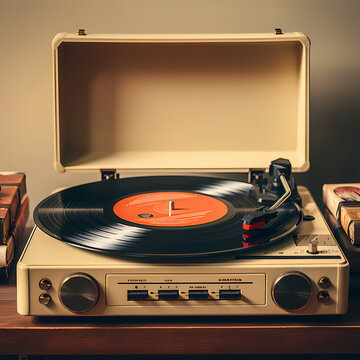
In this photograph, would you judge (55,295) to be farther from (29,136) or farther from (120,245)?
(29,136)

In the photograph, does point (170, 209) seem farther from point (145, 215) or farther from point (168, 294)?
point (168, 294)

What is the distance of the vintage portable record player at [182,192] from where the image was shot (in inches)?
43.3

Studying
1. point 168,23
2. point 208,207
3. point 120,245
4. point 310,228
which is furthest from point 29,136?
point 310,228

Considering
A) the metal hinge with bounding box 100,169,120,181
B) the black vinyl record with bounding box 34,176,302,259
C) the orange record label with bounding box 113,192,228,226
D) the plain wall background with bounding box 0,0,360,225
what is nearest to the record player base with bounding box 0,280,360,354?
the black vinyl record with bounding box 34,176,302,259

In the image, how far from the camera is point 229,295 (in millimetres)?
1100

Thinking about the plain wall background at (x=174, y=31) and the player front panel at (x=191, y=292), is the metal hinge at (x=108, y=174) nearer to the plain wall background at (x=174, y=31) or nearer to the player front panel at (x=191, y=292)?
the plain wall background at (x=174, y=31)

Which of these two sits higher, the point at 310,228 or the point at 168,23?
the point at 168,23

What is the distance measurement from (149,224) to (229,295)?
0.28 meters

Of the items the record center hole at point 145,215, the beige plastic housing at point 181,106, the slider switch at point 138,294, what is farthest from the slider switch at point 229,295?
the beige plastic housing at point 181,106

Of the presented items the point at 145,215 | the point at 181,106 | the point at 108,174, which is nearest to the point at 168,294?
the point at 145,215

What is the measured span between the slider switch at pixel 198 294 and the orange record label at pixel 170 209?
0.22 meters

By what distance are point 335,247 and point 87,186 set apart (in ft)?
2.26

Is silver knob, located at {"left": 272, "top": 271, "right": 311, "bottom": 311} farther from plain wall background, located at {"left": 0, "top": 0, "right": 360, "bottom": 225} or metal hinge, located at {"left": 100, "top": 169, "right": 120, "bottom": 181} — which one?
plain wall background, located at {"left": 0, "top": 0, "right": 360, "bottom": 225}

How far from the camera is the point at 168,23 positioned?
179 centimetres
